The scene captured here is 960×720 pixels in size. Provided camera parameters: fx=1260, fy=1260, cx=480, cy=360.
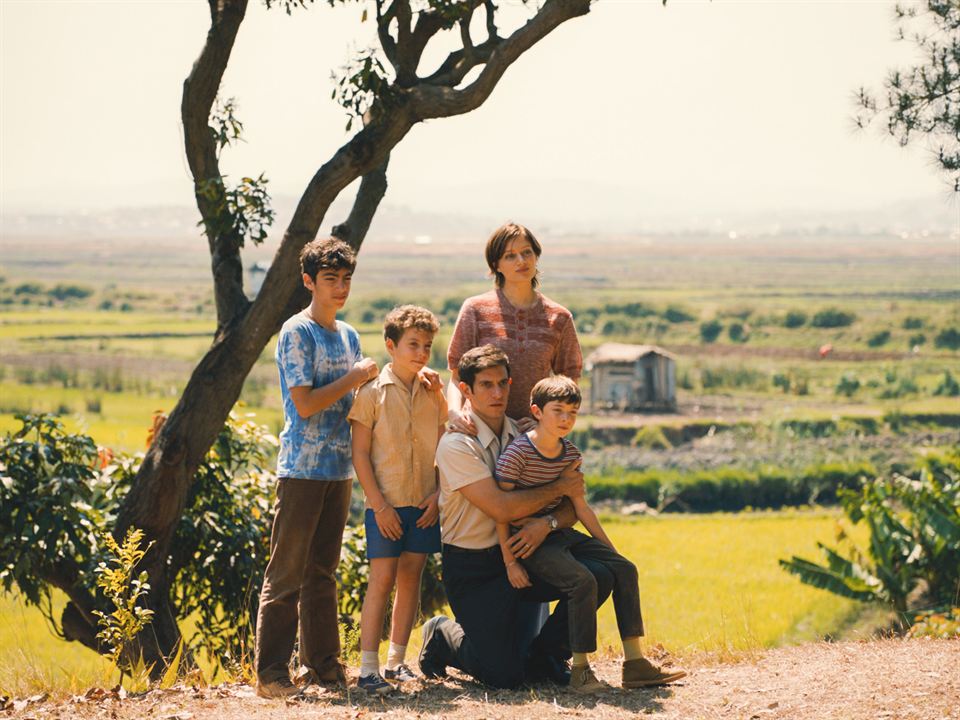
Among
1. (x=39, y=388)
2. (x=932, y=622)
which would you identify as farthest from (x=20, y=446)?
(x=39, y=388)

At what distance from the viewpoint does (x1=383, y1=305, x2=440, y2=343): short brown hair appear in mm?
5684

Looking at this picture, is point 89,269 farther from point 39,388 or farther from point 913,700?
point 913,700

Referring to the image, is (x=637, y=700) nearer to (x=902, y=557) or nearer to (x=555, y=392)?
(x=555, y=392)

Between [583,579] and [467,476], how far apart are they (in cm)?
68

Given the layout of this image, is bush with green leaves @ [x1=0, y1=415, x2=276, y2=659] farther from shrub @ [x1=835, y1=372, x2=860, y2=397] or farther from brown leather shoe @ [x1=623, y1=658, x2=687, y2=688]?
shrub @ [x1=835, y1=372, x2=860, y2=397]

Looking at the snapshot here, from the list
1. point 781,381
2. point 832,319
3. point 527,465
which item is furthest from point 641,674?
point 832,319

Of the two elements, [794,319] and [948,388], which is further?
[794,319]

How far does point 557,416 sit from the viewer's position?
551 centimetres

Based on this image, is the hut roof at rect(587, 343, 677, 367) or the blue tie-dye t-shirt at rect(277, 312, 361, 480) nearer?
the blue tie-dye t-shirt at rect(277, 312, 361, 480)

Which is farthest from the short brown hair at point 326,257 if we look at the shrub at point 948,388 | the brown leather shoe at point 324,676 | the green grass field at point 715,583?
the shrub at point 948,388

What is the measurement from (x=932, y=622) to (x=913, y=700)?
2952mm

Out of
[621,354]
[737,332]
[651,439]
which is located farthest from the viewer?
[737,332]

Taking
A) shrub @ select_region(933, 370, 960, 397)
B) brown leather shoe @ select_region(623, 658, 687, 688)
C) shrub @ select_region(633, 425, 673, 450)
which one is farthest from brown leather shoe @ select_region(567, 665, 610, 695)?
shrub @ select_region(933, 370, 960, 397)

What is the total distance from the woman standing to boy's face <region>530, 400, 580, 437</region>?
0.27 meters
